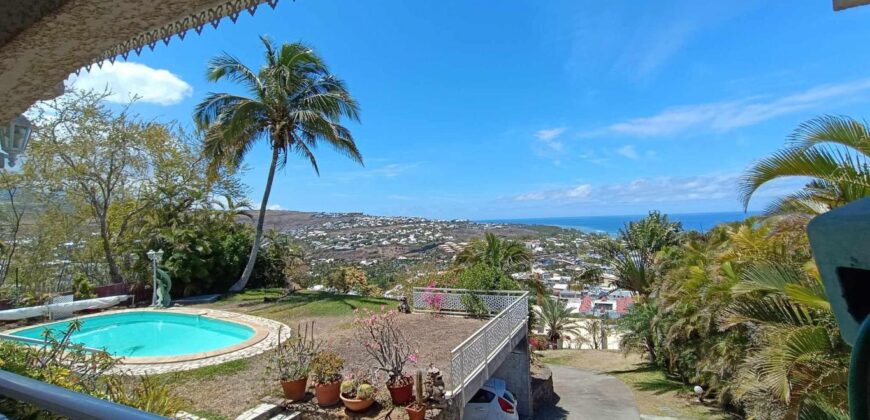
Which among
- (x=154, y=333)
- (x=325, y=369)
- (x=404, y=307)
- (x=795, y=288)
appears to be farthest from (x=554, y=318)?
(x=795, y=288)

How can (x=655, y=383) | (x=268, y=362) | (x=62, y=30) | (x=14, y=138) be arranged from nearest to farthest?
(x=62, y=30) → (x=14, y=138) → (x=268, y=362) → (x=655, y=383)

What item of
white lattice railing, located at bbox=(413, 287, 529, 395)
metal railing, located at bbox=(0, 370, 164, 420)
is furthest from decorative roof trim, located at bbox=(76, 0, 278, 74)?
white lattice railing, located at bbox=(413, 287, 529, 395)

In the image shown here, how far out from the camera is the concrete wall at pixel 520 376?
39.0ft

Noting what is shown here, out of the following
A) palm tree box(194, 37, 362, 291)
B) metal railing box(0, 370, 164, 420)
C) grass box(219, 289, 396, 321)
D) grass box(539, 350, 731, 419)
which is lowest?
grass box(539, 350, 731, 419)

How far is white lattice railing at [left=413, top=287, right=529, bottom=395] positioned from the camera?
7562 millimetres

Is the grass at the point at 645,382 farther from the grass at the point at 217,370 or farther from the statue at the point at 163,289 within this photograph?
the statue at the point at 163,289

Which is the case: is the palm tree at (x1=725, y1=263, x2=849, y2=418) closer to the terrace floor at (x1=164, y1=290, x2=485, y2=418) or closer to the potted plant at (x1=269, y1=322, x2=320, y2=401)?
the terrace floor at (x1=164, y1=290, x2=485, y2=418)

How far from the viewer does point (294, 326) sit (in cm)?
1123

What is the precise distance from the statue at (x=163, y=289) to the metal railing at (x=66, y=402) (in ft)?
47.4

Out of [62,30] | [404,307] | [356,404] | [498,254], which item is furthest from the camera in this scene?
[498,254]

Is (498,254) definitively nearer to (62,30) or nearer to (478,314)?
(478,314)

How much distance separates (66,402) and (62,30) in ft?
4.74

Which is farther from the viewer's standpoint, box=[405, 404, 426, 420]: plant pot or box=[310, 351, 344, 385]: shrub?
box=[310, 351, 344, 385]: shrub

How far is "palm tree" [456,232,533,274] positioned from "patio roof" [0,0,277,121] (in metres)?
15.6
